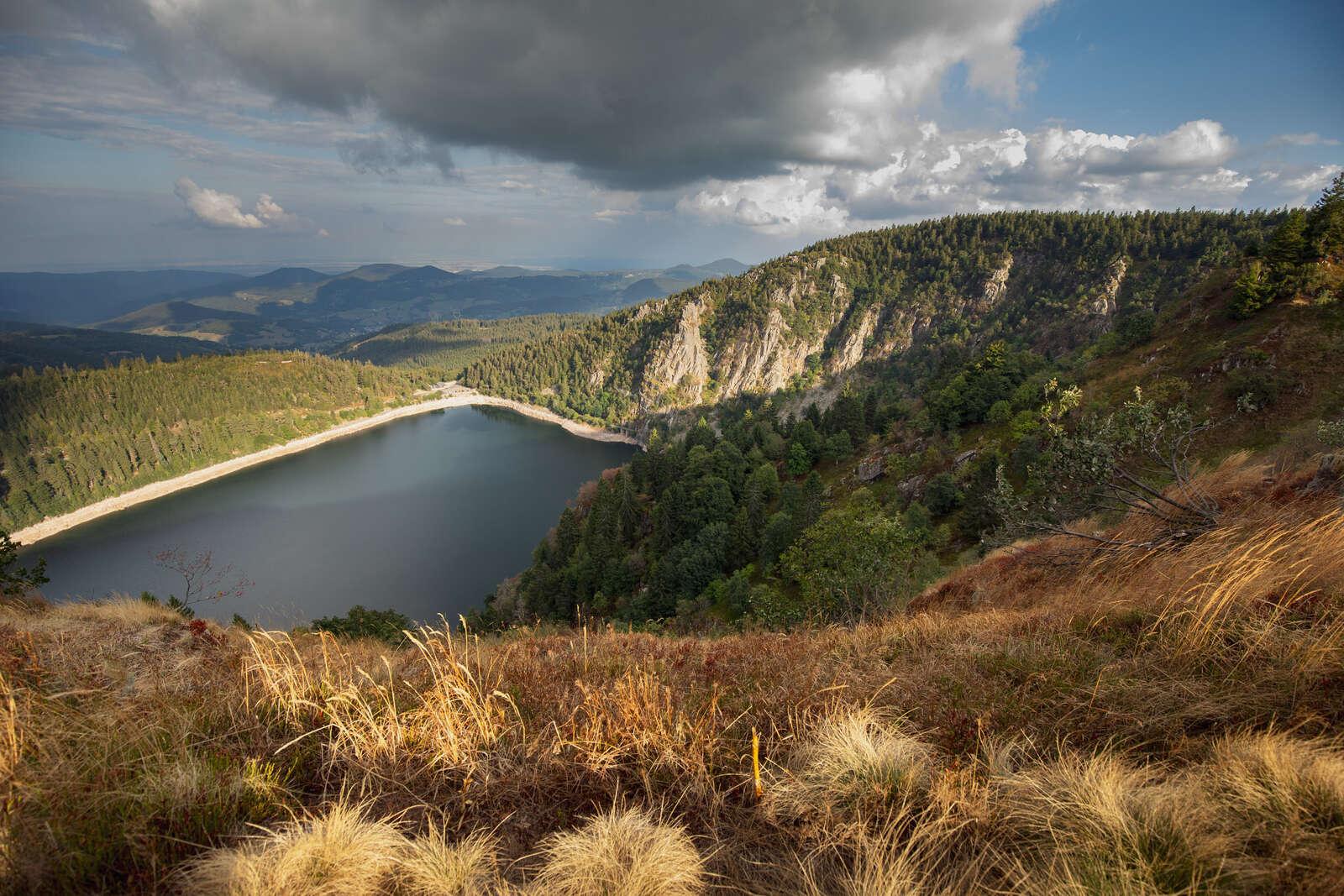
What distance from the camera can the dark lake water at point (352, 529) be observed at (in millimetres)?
58594

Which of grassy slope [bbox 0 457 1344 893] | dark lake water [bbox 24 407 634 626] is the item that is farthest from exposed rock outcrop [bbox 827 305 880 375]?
grassy slope [bbox 0 457 1344 893]

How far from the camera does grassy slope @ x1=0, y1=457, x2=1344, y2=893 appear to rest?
213 centimetres

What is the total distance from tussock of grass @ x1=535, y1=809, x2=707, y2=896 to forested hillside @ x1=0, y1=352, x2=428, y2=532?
132m

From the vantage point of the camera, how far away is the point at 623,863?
90.6 inches

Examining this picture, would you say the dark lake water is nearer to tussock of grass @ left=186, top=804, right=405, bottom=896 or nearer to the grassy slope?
the grassy slope

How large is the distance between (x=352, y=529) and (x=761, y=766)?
3419 inches

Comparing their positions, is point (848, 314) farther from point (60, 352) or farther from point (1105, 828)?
point (60, 352)

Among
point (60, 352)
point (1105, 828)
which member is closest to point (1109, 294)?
point (1105, 828)

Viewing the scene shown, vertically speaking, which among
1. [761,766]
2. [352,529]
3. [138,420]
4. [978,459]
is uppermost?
[761,766]

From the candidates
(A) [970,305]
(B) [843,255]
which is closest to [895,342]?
(A) [970,305]

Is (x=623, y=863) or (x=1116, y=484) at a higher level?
(x=1116, y=484)

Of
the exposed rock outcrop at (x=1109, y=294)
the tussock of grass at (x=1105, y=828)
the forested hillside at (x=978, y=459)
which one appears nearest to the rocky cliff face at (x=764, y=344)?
the exposed rock outcrop at (x=1109, y=294)

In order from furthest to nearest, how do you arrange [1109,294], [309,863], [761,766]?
[1109,294] < [761,766] < [309,863]

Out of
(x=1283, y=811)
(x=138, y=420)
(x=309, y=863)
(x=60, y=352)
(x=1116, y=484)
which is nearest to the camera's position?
(x=1283, y=811)
